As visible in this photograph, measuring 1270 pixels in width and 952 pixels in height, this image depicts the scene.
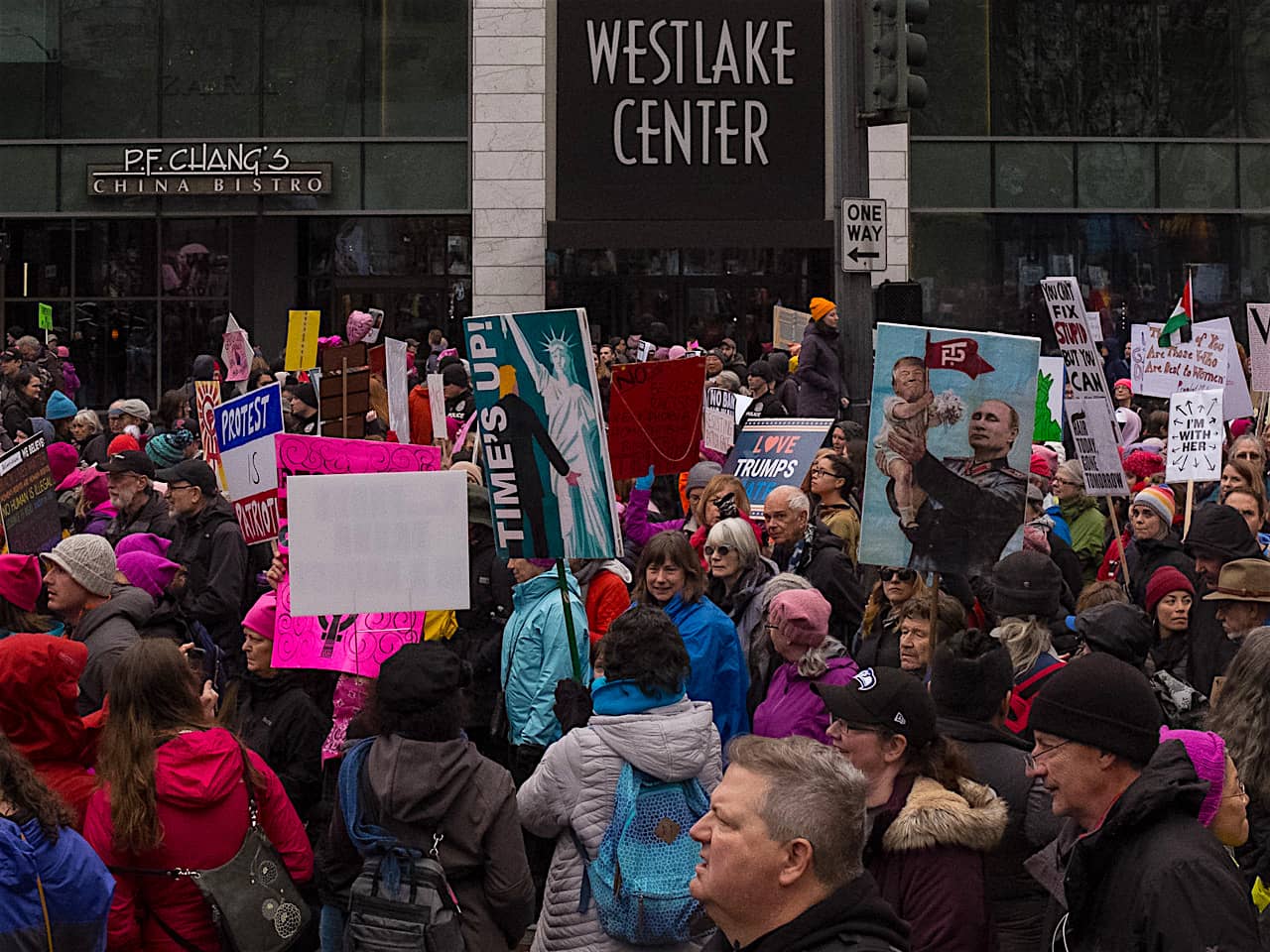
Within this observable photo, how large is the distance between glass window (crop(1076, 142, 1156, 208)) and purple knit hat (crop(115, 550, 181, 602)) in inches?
986

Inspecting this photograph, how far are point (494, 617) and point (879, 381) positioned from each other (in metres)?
2.06

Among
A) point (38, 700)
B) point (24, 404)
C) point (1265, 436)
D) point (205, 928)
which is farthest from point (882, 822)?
point (24, 404)

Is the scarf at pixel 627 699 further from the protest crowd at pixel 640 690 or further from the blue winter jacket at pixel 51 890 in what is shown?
the blue winter jacket at pixel 51 890

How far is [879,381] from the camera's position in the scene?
730cm

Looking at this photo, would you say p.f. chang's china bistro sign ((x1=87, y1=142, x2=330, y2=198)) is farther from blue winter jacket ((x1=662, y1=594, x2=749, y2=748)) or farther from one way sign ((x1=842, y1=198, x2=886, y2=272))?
blue winter jacket ((x1=662, y1=594, x2=749, y2=748))

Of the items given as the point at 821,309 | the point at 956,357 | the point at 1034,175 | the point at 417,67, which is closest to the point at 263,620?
the point at 956,357

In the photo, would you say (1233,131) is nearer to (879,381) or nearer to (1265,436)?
(1265,436)

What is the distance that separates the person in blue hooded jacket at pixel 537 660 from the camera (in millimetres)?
7098

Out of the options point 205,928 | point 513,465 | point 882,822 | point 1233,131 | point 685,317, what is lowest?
point 205,928

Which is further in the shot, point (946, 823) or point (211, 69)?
point (211, 69)

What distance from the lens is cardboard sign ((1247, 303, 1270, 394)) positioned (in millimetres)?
13469

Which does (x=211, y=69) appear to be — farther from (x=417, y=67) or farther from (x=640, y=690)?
(x=640, y=690)

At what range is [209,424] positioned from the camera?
452 inches

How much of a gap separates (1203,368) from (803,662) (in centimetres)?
741
